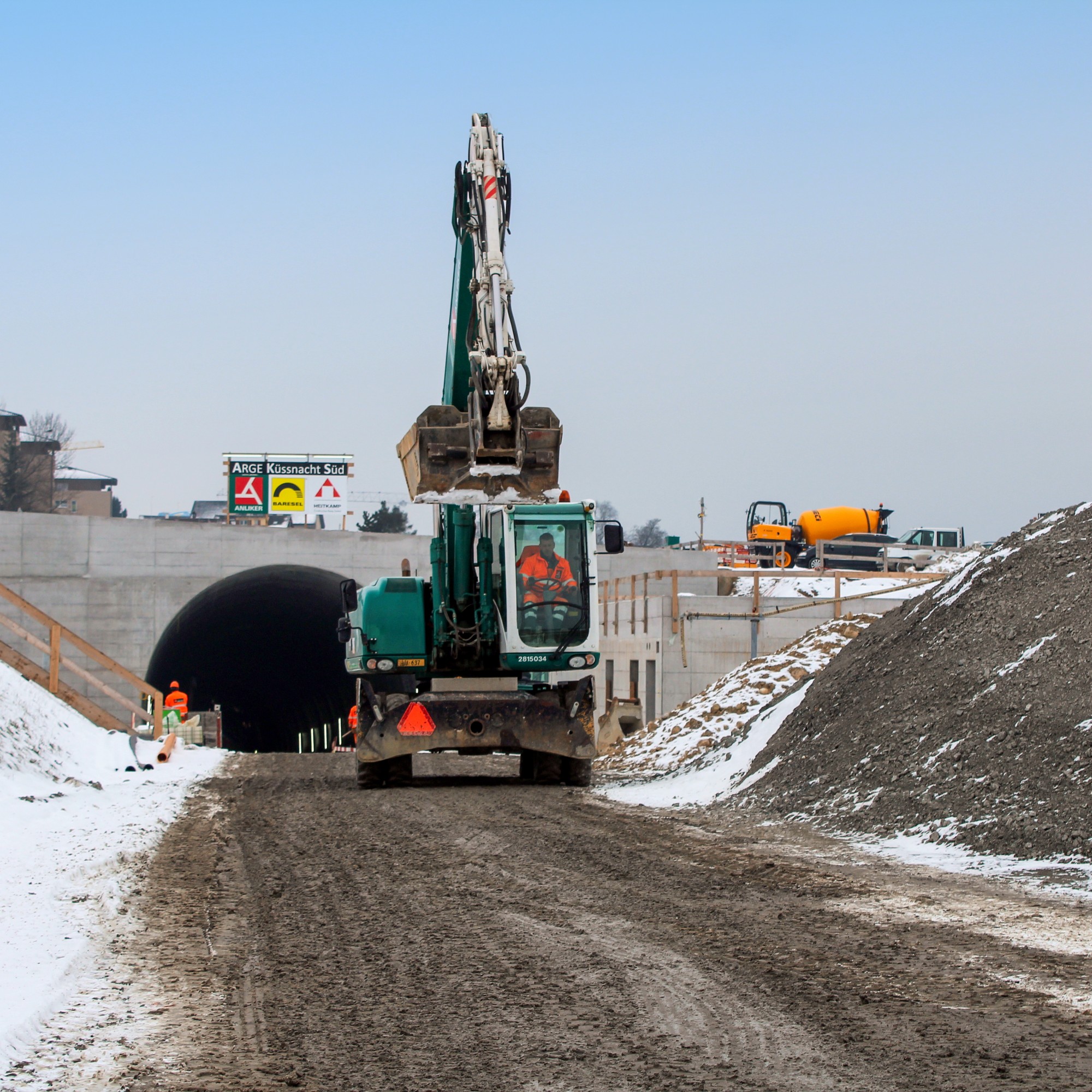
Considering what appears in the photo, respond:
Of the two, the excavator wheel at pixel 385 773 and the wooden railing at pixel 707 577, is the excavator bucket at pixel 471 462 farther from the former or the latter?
the wooden railing at pixel 707 577

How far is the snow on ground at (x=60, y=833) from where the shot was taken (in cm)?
581

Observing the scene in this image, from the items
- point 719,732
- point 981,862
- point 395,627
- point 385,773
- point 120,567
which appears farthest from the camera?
→ point 120,567

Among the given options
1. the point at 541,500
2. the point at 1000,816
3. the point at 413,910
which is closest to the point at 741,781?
the point at 541,500

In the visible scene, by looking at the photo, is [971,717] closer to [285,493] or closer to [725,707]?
[725,707]

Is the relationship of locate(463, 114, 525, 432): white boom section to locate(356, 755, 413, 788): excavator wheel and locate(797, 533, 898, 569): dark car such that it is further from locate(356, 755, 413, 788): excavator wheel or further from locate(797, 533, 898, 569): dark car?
locate(797, 533, 898, 569): dark car

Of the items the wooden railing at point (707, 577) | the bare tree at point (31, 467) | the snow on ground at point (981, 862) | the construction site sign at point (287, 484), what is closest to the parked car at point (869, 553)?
the wooden railing at point (707, 577)

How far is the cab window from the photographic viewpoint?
48.1 ft

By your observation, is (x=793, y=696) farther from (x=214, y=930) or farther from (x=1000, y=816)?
(x=214, y=930)

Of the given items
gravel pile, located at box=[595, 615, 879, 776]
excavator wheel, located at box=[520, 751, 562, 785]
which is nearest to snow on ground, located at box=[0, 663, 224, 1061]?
excavator wheel, located at box=[520, 751, 562, 785]

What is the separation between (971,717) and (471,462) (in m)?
5.37

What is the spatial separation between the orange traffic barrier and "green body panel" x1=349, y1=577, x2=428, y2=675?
265 inches

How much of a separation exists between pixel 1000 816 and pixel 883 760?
2267mm

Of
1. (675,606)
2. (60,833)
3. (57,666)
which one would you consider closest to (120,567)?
(57,666)

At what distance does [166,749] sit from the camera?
69.4 ft
